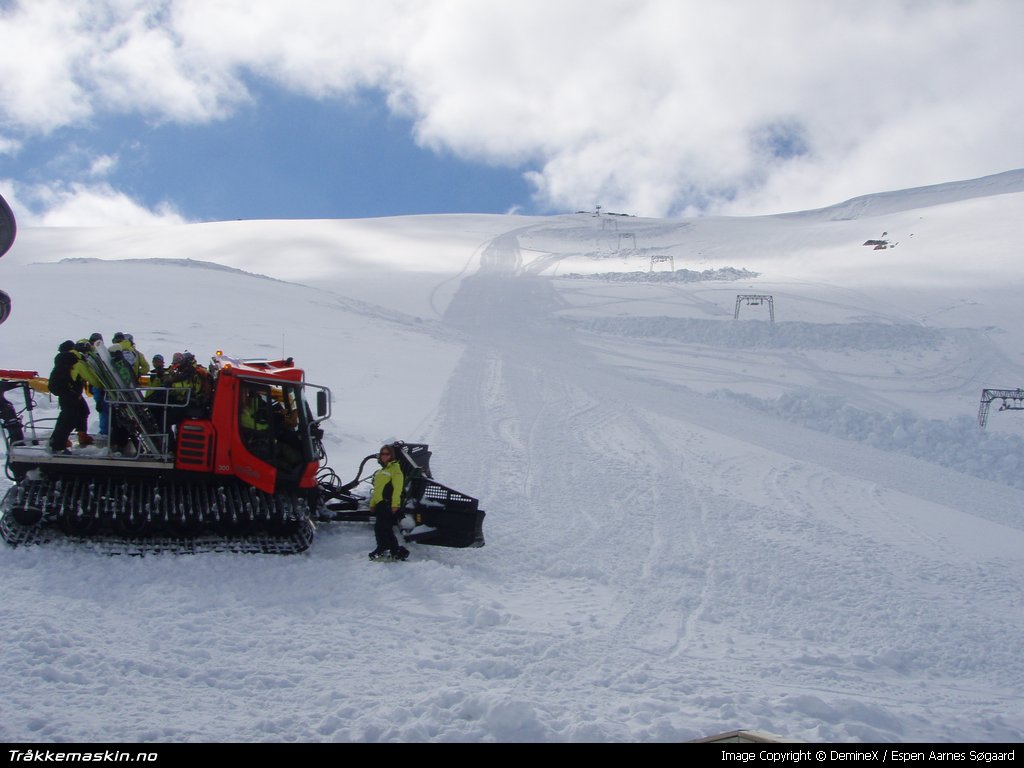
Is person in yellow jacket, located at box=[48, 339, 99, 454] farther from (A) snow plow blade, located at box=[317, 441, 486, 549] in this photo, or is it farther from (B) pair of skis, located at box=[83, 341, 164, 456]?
(A) snow plow blade, located at box=[317, 441, 486, 549]

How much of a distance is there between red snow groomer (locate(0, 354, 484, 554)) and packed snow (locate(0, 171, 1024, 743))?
324mm

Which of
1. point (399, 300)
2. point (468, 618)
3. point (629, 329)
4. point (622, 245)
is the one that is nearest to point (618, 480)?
point (468, 618)

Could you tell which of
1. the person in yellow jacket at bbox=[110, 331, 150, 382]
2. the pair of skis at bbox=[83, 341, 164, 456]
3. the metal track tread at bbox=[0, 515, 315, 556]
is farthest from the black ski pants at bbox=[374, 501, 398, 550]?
the person in yellow jacket at bbox=[110, 331, 150, 382]

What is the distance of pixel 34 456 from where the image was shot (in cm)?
731

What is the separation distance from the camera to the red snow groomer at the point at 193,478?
23.5ft

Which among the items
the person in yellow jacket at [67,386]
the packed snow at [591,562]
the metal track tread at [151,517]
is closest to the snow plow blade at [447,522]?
the packed snow at [591,562]

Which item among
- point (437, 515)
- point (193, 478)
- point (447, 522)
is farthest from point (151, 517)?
point (447, 522)

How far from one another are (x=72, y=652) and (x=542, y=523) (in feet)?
17.2

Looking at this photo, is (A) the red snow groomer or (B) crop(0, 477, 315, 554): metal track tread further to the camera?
(A) the red snow groomer

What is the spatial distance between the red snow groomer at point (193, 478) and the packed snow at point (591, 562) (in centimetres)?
32

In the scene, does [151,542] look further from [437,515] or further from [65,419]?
[437,515]

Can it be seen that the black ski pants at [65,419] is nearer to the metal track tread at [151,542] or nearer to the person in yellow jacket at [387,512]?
the metal track tread at [151,542]

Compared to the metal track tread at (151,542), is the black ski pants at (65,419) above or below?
above

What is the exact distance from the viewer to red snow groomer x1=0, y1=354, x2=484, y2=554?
715 cm
